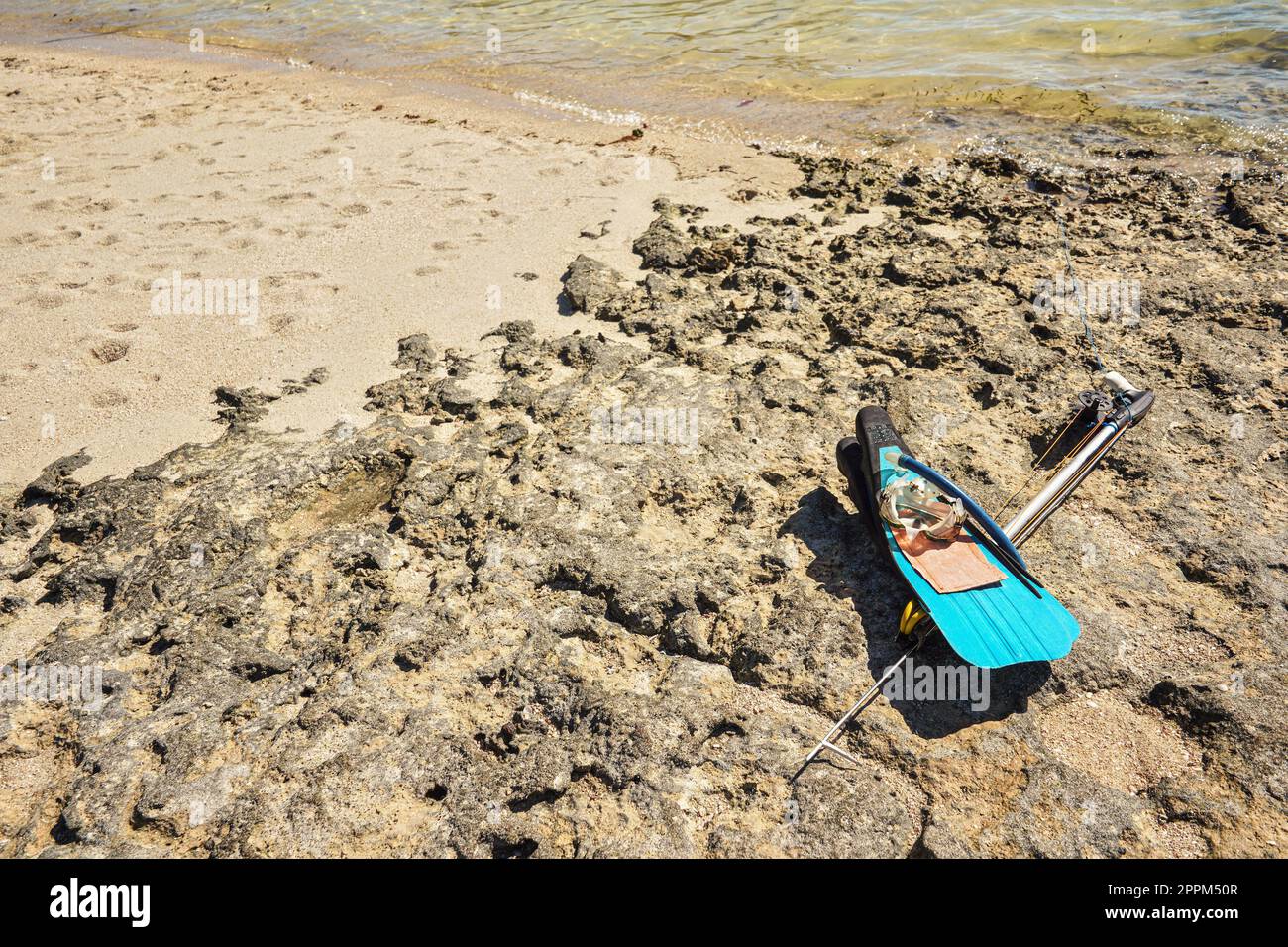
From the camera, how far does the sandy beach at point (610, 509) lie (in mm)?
2639

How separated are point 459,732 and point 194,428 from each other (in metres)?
2.49

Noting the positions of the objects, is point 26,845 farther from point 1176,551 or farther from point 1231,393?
point 1231,393

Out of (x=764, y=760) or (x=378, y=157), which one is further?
(x=378, y=157)

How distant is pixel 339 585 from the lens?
339cm
